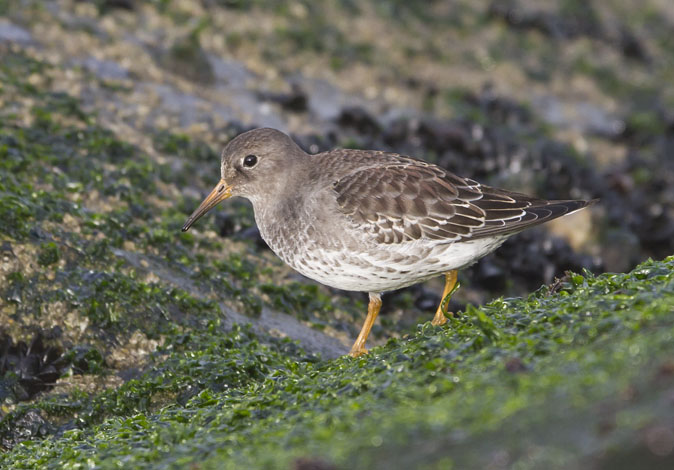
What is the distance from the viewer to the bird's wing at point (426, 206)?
636 centimetres

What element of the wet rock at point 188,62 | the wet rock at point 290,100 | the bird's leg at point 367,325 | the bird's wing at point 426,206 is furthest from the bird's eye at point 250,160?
the wet rock at point 188,62

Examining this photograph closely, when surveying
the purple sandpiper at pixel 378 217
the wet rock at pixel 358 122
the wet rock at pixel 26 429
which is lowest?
the wet rock at pixel 26 429

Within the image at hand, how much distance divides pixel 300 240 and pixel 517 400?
3.09 metres

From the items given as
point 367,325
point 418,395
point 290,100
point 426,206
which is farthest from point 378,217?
point 290,100

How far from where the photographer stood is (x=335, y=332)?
24.8 ft

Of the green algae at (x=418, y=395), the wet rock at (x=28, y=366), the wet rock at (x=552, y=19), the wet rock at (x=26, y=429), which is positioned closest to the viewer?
the green algae at (x=418, y=395)

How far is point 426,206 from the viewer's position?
647 cm

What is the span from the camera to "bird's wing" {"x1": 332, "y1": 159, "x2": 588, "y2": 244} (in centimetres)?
636

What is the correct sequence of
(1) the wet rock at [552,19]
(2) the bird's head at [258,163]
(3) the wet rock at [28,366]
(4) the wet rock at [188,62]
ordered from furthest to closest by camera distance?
(1) the wet rock at [552,19] < (4) the wet rock at [188,62] < (2) the bird's head at [258,163] < (3) the wet rock at [28,366]

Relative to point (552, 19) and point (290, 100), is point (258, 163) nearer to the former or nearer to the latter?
point (290, 100)

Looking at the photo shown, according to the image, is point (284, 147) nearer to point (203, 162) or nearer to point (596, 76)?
point (203, 162)

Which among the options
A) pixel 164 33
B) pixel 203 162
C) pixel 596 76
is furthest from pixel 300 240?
pixel 596 76

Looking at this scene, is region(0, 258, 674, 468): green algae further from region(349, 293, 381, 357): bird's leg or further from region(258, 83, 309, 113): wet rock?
region(258, 83, 309, 113): wet rock

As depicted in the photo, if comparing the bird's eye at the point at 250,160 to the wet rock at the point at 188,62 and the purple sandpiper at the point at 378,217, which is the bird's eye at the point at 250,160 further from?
the wet rock at the point at 188,62
